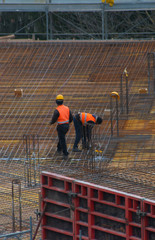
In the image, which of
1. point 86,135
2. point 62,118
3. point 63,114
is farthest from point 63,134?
point 86,135

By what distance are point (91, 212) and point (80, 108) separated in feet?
25.8

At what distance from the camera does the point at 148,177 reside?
12.0 meters

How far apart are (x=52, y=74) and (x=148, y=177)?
9.13 meters

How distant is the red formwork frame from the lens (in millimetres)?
9680

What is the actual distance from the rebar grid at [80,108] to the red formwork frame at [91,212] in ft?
2.37

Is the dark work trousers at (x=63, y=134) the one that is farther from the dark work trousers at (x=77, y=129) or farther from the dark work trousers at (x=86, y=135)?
the dark work trousers at (x=86, y=135)

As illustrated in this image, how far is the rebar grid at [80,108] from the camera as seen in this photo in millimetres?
13148

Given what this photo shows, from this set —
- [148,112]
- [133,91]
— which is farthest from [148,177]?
[133,91]

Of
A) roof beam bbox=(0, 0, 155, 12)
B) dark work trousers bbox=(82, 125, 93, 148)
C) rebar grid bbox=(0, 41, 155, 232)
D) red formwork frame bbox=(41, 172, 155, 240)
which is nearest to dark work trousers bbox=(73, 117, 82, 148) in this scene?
dark work trousers bbox=(82, 125, 93, 148)

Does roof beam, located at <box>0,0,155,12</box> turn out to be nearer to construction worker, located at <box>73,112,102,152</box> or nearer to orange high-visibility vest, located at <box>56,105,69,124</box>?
construction worker, located at <box>73,112,102,152</box>

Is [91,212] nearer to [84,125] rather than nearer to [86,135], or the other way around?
[84,125]

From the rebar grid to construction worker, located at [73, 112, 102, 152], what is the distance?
217mm

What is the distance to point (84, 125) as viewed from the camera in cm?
1420

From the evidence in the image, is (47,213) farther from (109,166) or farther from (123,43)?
(123,43)
